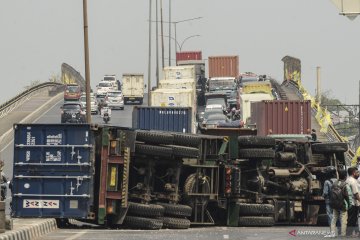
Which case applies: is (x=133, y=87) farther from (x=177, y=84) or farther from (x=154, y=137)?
(x=154, y=137)

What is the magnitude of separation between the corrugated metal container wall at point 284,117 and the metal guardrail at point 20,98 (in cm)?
3813

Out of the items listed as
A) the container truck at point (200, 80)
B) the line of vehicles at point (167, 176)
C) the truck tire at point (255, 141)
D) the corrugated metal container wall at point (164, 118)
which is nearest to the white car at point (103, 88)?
the container truck at point (200, 80)

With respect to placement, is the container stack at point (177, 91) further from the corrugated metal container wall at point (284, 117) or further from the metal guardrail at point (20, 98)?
the metal guardrail at point (20, 98)

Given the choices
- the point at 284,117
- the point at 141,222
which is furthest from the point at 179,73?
the point at 141,222

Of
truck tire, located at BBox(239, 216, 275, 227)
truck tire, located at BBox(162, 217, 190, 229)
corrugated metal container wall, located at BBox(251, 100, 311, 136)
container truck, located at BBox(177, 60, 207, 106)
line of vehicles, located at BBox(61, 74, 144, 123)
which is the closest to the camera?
truck tire, located at BBox(162, 217, 190, 229)

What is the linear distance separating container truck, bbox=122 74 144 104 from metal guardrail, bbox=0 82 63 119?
8.68m

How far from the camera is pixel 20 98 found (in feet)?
328

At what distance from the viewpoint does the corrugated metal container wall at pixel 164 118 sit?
4897 cm

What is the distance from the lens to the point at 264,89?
82500 mm

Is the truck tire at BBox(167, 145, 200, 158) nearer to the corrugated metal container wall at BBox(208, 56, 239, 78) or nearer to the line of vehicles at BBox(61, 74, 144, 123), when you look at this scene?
the line of vehicles at BBox(61, 74, 144, 123)

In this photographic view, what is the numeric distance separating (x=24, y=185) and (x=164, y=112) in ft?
72.5

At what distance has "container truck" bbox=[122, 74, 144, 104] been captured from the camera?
10476 centimetres

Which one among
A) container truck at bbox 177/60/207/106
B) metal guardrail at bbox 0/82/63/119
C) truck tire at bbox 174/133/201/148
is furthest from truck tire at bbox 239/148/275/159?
container truck at bbox 177/60/207/106

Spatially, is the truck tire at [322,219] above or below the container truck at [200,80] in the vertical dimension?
below
